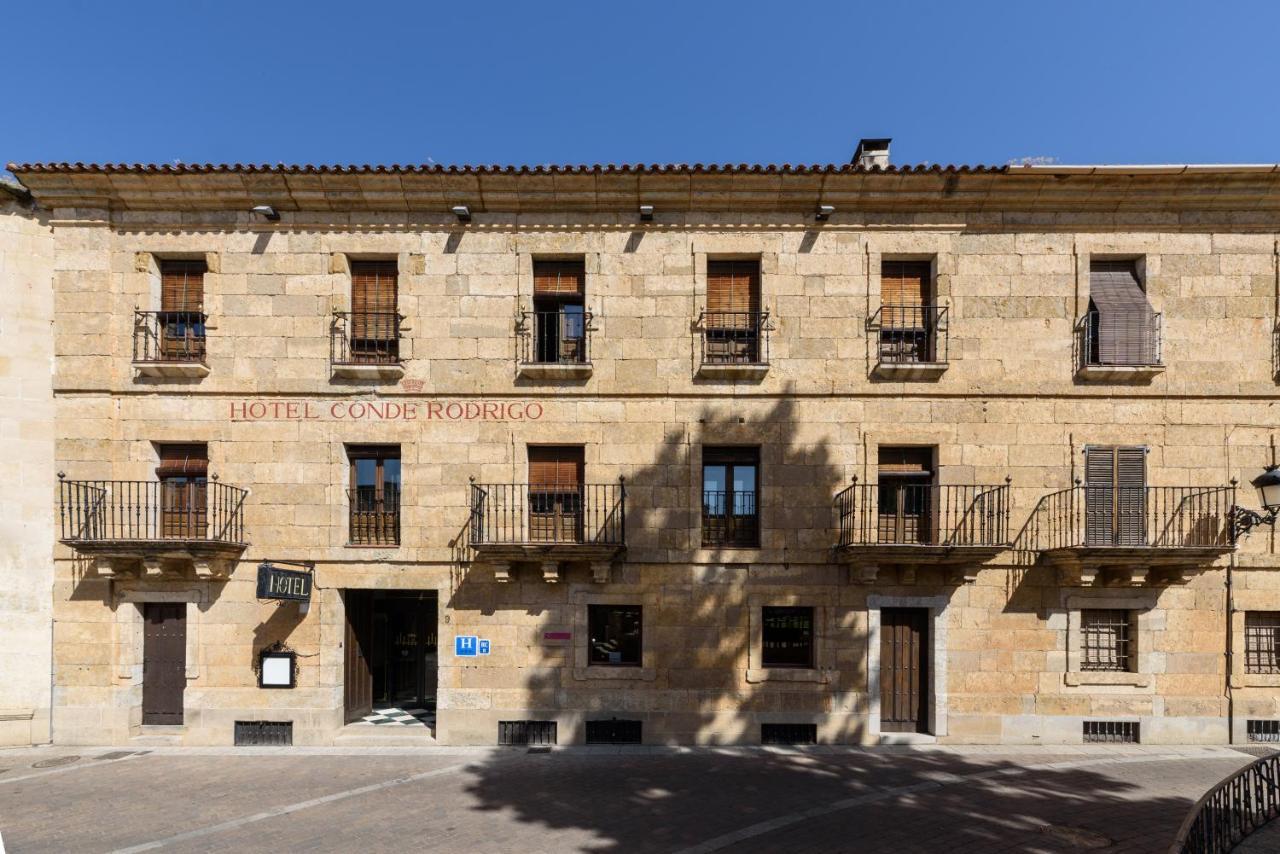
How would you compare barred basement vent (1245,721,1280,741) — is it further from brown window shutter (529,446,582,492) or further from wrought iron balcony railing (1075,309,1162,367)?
brown window shutter (529,446,582,492)

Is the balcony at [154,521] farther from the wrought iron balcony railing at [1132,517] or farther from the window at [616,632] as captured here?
the wrought iron balcony railing at [1132,517]

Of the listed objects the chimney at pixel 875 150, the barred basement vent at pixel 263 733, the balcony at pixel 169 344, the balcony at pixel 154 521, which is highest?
the chimney at pixel 875 150

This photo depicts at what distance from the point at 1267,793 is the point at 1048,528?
449 cm

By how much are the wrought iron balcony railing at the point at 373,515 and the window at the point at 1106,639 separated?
12.6m

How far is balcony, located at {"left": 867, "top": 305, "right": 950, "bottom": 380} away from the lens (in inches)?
440

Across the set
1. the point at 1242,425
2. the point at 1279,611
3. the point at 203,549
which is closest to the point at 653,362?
the point at 203,549

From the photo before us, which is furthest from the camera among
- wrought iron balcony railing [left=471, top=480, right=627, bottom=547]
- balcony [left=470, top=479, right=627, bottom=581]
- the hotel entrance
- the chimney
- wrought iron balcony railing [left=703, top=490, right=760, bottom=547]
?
the chimney

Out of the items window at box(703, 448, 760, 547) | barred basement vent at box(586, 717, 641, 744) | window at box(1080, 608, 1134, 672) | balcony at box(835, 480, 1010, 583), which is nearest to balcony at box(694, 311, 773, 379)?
window at box(703, 448, 760, 547)

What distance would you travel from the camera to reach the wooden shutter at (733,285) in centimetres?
1159

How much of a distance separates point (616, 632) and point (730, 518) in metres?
2.97

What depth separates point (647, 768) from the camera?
9.79 meters

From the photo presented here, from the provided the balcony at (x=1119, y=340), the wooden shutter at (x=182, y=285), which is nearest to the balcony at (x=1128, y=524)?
the balcony at (x=1119, y=340)

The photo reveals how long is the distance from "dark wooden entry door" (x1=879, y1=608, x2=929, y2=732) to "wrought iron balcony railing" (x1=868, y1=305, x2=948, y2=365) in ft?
15.2

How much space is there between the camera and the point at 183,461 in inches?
446
